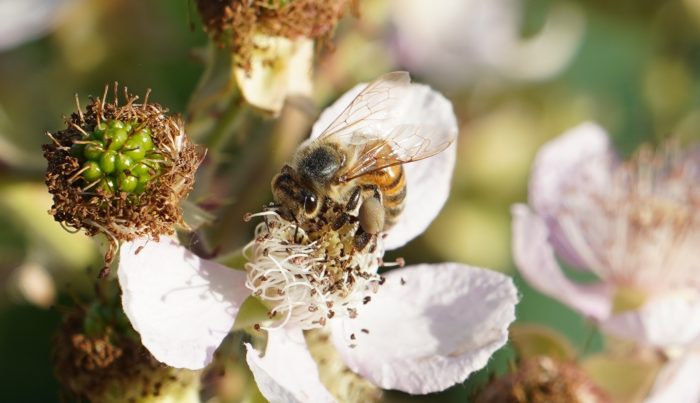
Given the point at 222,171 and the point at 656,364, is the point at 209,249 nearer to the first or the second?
the point at 222,171

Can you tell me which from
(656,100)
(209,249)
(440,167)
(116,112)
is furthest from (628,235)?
Result: (116,112)

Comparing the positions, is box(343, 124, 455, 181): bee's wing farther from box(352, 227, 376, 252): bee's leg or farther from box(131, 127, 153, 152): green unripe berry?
box(131, 127, 153, 152): green unripe berry

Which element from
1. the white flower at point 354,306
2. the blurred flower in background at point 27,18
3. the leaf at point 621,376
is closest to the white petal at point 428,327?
the white flower at point 354,306

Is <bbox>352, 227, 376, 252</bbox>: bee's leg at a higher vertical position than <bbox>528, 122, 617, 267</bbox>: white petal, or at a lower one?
higher

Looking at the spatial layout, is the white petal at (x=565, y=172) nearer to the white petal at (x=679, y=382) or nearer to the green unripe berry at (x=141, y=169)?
the white petal at (x=679, y=382)

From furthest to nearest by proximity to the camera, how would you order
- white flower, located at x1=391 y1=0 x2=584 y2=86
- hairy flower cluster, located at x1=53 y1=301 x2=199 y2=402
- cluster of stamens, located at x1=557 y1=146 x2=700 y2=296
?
white flower, located at x1=391 y1=0 x2=584 y2=86 < cluster of stamens, located at x1=557 y1=146 x2=700 y2=296 < hairy flower cluster, located at x1=53 y1=301 x2=199 y2=402

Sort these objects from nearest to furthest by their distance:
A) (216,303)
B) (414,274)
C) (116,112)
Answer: (116,112)
(216,303)
(414,274)

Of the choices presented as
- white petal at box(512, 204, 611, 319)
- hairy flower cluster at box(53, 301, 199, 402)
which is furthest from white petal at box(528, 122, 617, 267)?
hairy flower cluster at box(53, 301, 199, 402)

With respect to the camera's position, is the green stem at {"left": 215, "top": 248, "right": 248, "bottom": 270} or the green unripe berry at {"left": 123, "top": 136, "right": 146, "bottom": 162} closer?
the green unripe berry at {"left": 123, "top": 136, "right": 146, "bottom": 162}
